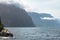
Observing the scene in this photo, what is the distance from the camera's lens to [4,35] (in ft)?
372

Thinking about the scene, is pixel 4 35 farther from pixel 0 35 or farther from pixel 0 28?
pixel 0 28

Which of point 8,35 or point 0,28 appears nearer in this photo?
point 8,35

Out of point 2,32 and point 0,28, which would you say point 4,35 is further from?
point 0,28

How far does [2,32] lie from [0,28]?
31.0 ft

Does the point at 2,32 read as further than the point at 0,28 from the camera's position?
No

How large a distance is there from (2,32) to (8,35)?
3343mm

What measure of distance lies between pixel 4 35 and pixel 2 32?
210cm

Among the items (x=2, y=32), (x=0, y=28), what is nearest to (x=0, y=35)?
(x=2, y=32)

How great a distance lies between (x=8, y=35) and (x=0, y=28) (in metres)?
10.6

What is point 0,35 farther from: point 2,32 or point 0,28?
point 0,28

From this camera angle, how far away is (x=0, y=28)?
12356 centimetres

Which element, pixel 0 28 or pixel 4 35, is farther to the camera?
pixel 0 28

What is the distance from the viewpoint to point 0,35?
114500 millimetres

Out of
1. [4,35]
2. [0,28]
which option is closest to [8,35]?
[4,35]
